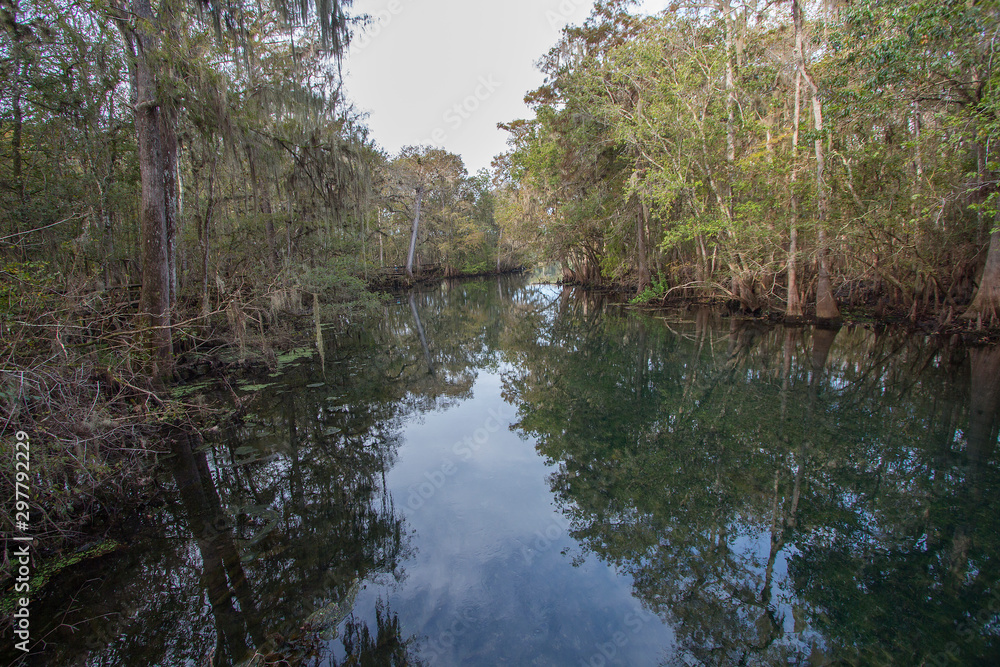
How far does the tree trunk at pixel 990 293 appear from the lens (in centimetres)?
830

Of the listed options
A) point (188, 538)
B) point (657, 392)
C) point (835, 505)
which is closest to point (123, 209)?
point (188, 538)

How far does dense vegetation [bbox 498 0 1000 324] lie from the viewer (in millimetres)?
6762

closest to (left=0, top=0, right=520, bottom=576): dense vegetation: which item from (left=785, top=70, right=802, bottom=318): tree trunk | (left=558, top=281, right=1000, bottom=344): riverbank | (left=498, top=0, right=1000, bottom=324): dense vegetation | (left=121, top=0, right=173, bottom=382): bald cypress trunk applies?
(left=121, top=0, right=173, bottom=382): bald cypress trunk

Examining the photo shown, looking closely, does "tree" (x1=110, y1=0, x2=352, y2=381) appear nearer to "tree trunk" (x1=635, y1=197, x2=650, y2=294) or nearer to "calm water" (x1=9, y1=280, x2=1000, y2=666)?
"calm water" (x1=9, y1=280, x2=1000, y2=666)

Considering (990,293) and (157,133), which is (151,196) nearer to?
(157,133)

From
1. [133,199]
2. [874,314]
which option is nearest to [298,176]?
[133,199]

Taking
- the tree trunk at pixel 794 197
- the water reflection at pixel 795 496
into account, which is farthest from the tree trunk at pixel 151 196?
the tree trunk at pixel 794 197

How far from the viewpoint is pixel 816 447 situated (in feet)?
14.9

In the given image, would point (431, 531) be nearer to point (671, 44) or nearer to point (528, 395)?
point (528, 395)

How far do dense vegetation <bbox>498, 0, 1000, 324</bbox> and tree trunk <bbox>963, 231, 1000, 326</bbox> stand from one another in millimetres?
27

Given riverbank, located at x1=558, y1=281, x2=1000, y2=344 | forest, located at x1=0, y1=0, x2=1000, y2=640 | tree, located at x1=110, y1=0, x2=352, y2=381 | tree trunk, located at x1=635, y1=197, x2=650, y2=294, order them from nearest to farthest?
forest, located at x1=0, y1=0, x2=1000, y2=640, tree, located at x1=110, y1=0, x2=352, y2=381, riverbank, located at x1=558, y1=281, x2=1000, y2=344, tree trunk, located at x1=635, y1=197, x2=650, y2=294

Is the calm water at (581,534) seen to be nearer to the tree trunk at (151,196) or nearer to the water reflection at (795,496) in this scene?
the water reflection at (795,496)

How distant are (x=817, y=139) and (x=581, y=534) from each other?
30.1 feet

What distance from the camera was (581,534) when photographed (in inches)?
134
